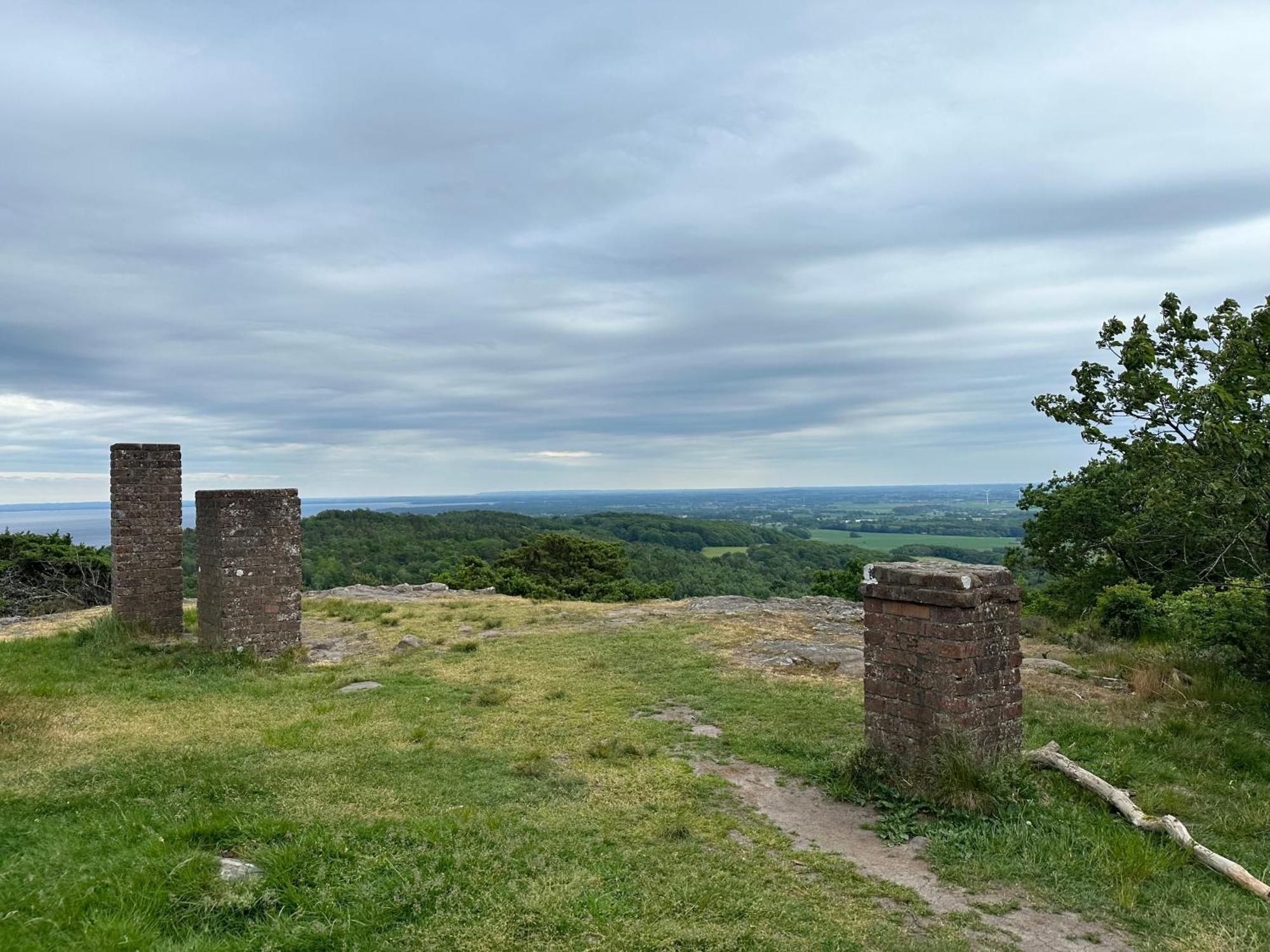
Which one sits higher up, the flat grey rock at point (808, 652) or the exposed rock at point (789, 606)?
the flat grey rock at point (808, 652)

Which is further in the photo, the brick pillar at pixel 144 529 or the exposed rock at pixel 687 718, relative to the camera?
the brick pillar at pixel 144 529

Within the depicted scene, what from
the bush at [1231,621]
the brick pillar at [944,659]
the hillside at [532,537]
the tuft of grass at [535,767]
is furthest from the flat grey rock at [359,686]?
the hillside at [532,537]

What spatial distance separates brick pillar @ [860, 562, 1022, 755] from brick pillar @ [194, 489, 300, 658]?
7954 millimetres

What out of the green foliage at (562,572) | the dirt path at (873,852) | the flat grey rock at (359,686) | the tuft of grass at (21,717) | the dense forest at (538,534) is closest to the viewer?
the dirt path at (873,852)

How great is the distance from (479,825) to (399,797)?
0.83m

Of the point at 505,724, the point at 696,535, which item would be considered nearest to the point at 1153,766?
the point at 505,724

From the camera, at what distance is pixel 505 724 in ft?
23.0

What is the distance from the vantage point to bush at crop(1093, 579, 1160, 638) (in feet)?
38.0

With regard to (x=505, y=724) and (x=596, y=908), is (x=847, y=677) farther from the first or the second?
(x=596, y=908)

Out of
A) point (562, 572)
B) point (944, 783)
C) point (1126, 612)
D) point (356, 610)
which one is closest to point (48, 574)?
point (356, 610)

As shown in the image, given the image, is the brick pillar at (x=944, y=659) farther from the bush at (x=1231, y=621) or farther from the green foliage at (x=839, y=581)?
the green foliage at (x=839, y=581)

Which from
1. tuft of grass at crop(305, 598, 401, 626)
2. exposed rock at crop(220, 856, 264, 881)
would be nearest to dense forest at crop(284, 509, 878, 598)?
tuft of grass at crop(305, 598, 401, 626)

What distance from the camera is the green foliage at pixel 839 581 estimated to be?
900 inches

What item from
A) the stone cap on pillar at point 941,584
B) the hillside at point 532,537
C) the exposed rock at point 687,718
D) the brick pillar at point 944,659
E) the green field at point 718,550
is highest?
the stone cap on pillar at point 941,584
